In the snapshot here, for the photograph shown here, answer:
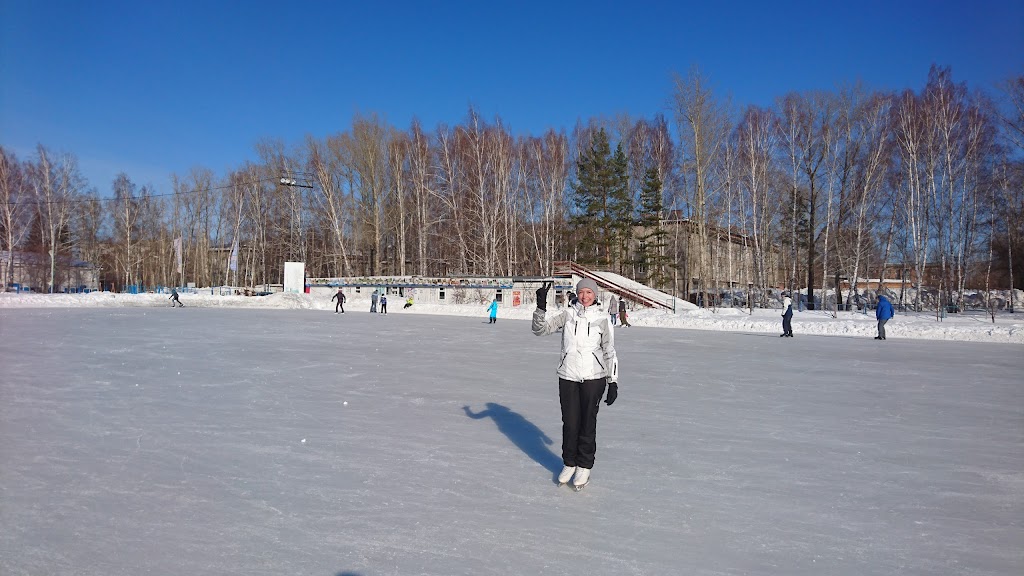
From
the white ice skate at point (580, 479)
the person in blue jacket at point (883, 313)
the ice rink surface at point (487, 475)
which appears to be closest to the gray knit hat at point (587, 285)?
the white ice skate at point (580, 479)

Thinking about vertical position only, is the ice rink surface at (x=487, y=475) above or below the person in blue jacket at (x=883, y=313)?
below

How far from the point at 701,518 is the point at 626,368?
21.0 ft

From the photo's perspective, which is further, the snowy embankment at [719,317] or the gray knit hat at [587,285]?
the snowy embankment at [719,317]

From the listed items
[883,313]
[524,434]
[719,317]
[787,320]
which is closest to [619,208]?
[719,317]

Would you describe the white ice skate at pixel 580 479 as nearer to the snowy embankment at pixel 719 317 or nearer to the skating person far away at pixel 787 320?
the skating person far away at pixel 787 320

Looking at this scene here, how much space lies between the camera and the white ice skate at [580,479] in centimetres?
375

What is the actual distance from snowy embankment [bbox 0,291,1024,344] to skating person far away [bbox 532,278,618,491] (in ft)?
52.7

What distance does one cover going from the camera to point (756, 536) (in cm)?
307

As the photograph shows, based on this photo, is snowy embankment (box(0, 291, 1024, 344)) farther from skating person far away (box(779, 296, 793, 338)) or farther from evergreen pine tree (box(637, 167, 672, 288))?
evergreen pine tree (box(637, 167, 672, 288))

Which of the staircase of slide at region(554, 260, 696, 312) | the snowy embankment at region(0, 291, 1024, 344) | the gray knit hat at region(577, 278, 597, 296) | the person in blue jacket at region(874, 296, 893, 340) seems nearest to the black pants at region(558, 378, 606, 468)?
the gray knit hat at region(577, 278, 597, 296)

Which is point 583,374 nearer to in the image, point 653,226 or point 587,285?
point 587,285

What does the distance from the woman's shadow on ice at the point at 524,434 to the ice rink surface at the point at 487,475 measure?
0.13 feet

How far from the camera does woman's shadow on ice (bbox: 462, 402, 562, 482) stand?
4.46 metres

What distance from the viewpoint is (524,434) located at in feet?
17.3
